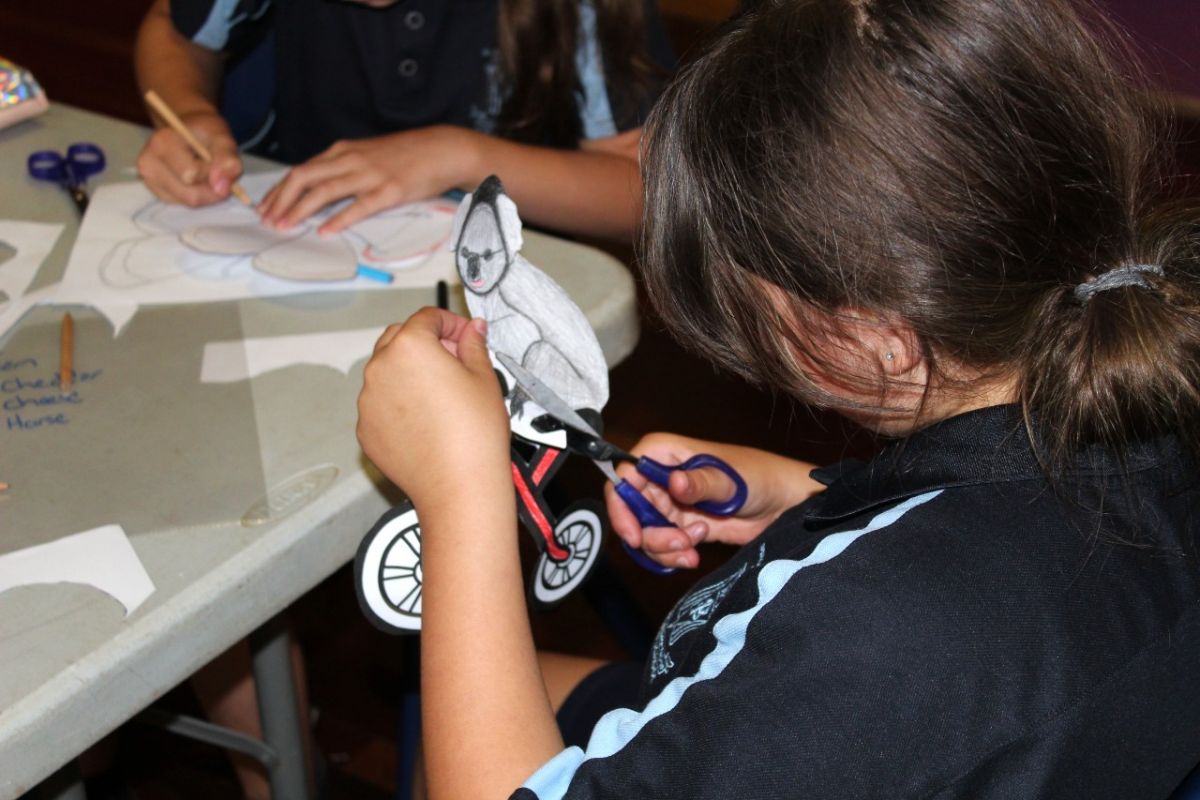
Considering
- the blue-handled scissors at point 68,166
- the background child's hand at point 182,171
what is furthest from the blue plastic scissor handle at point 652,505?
the blue-handled scissors at point 68,166

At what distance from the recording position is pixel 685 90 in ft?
1.87

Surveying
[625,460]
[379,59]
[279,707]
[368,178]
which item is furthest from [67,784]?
[379,59]

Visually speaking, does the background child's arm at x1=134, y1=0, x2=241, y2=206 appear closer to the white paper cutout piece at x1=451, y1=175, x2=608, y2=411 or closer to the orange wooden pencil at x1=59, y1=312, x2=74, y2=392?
the orange wooden pencil at x1=59, y1=312, x2=74, y2=392

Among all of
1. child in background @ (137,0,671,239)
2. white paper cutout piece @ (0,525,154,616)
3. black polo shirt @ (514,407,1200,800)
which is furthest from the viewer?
child in background @ (137,0,671,239)

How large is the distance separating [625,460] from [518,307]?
0.12 meters

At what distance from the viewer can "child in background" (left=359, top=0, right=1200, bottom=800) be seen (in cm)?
48

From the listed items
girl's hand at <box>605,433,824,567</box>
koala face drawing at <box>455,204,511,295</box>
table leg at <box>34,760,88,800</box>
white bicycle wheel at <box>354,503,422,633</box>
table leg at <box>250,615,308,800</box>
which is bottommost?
table leg at <box>250,615,308,800</box>

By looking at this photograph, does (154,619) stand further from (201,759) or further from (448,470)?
(201,759)

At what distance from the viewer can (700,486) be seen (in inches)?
30.3

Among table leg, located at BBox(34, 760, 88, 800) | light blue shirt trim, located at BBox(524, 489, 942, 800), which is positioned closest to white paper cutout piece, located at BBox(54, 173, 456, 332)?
table leg, located at BBox(34, 760, 88, 800)

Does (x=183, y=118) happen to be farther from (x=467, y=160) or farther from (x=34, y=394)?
(x=34, y=394)

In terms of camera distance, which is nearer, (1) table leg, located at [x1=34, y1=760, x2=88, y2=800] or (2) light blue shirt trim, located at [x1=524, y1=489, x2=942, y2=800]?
(2) light blue shirt trim, located at [x1=524, y1=489, x2=942, y2=800]

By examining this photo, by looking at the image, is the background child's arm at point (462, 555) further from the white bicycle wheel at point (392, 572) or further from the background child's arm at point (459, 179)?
the background child's arm at point (459, 179)

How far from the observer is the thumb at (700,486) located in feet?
2.40
